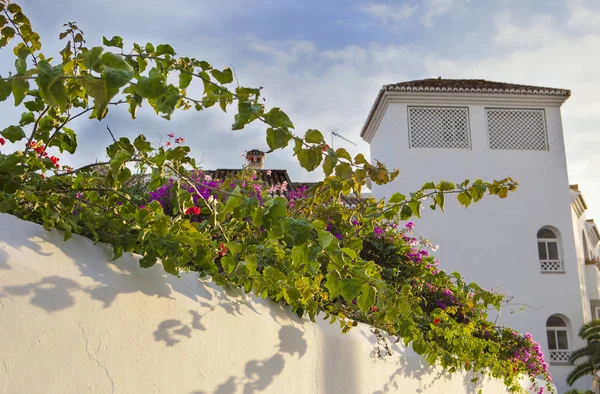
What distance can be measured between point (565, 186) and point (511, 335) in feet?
53.2

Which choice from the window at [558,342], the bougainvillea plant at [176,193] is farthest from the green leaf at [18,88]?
the window at [558,342]

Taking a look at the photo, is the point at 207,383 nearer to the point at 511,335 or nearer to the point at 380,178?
the point at 380,178

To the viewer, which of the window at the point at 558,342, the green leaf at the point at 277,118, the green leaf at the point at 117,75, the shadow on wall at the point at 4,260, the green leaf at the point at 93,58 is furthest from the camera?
the window at the point at 558,342

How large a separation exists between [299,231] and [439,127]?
20.3 metres

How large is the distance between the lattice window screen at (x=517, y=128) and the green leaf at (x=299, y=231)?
20707 mm

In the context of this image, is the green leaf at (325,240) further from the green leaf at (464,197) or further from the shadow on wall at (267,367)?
the green leaf at (464,197)

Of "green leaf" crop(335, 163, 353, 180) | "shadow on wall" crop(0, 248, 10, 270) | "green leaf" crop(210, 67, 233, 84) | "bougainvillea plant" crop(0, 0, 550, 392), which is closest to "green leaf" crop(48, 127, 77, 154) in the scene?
"bougainvillea plant" crop(0, 0, 550, 392)

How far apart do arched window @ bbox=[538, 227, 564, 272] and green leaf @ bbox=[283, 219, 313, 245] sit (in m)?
20.3

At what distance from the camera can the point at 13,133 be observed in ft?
9.09

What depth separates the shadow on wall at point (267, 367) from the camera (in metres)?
3.16

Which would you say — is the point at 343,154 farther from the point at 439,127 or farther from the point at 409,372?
the point at 439,127

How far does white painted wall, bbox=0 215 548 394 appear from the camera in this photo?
2383mm

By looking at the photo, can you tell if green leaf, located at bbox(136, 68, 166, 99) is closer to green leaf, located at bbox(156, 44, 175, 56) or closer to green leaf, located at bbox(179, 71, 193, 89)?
green leaf, located at bbox(179, 71, 193, 89)

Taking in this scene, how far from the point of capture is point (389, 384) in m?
4.66
